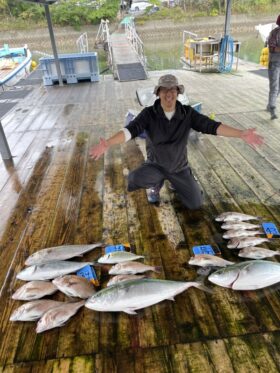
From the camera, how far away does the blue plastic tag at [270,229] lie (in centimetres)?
255

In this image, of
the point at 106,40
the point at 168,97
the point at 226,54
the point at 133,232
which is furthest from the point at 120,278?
the point at 106,40

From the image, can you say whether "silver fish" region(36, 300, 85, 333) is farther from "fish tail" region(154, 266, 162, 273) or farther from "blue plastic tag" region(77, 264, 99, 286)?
"fish tail" region(154, 266, 162, 273)

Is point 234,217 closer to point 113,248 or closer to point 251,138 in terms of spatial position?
point 251,138

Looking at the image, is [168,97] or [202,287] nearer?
[202,287]

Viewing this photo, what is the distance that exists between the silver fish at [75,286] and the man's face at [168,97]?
5.43 feet

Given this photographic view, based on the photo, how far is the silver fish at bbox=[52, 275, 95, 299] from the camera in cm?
201

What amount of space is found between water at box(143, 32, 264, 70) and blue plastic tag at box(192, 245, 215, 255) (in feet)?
46.3

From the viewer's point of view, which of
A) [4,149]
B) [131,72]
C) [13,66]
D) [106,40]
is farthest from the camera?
[106,40]

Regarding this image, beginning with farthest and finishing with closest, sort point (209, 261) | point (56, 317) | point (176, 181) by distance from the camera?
point (176, 181)
point (209, 261)
point (56, 317)

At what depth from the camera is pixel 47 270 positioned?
2.19 metres

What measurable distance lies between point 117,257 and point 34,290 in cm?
64

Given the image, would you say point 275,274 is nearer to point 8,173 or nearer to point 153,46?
point 8,173

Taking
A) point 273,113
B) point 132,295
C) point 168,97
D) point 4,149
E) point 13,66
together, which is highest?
point 168,97

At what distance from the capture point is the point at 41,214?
3.09 meters
